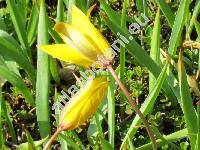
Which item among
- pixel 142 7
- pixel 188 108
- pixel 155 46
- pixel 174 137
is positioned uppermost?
pixel 142 7

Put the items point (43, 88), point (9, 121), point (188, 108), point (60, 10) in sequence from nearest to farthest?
point (188, 108) < point (43, 88) < point (9, 121) < point (60, 10)

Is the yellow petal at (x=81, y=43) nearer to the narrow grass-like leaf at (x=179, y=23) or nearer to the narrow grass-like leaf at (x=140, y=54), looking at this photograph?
the narrow grass-like leaf at (x=140, y=54)

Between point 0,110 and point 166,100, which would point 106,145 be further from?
point 166,100

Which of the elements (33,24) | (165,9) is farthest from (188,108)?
(33,24)

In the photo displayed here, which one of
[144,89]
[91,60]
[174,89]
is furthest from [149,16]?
[91,60]

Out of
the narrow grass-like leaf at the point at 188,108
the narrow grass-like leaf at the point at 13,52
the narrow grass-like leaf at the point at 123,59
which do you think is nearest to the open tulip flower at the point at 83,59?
the narrow grass-like leaf at the point at 188,108

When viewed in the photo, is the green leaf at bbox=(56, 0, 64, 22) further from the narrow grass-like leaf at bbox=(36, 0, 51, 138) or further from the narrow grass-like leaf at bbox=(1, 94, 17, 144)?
the narrow grass-like leaf at bbox=(1, 94, 17, 144)

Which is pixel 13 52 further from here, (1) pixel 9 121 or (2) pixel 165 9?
(2) pixel 165 9

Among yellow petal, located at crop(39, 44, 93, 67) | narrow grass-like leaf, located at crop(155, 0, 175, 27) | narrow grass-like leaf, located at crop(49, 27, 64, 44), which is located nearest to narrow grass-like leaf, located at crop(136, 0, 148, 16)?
narrow grass-like leaf, located at crop(155, 0, 175, 27)
